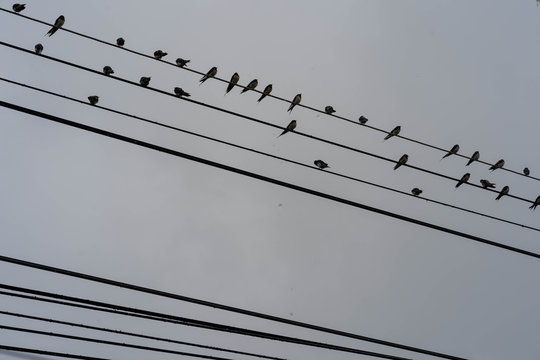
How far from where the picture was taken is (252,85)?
49.8ft

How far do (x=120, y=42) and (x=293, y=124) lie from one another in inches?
170

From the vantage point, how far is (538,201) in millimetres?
14367

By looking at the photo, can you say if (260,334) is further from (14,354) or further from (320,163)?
(14,354)

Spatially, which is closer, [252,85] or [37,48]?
[37,48]

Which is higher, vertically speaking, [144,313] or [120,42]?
[120,42]

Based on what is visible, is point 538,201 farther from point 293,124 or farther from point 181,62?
point 181,62

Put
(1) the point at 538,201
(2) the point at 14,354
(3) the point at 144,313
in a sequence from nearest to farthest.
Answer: (3) the point at 144,313 → (1) the point at 538,201 → (2) the point at 14,354

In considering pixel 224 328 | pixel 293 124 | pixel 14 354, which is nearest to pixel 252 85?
pixel 293 124

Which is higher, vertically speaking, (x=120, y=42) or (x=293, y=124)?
(x=120, y=42)

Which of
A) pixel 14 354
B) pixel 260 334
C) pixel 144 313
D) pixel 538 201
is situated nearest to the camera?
pixel 144 313

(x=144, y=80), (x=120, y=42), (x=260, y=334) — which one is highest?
(x=120, y=42)

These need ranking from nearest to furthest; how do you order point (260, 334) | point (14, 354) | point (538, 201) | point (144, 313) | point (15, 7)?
point (144, 313), point (260, 334), point (15, 7), point (538, 201), point (14, 354)

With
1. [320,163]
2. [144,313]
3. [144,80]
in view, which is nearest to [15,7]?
[144,80]

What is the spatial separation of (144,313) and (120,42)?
8.34 metres
